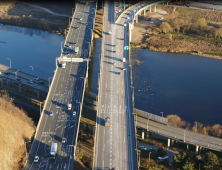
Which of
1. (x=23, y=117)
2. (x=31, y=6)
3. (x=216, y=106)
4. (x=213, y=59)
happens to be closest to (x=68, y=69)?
(x=23, y=117)

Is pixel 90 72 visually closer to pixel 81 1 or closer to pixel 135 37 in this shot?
pixel 135 37

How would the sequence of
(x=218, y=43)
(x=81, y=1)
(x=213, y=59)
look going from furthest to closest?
(x=81, y=1) → (x=218, y=43) → (x=213, y=59)

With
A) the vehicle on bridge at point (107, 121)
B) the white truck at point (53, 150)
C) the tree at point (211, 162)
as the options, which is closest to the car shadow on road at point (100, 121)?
the vehicle on bridge at point (107, 121)

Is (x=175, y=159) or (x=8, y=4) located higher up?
(x=8, y=4)

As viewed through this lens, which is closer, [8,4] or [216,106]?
[216,106]

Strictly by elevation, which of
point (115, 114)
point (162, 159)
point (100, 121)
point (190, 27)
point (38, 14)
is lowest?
point (162, 159)

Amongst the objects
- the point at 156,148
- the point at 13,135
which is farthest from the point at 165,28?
the point at 13,135

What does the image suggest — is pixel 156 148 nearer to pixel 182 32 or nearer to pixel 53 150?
pixel 53 150
